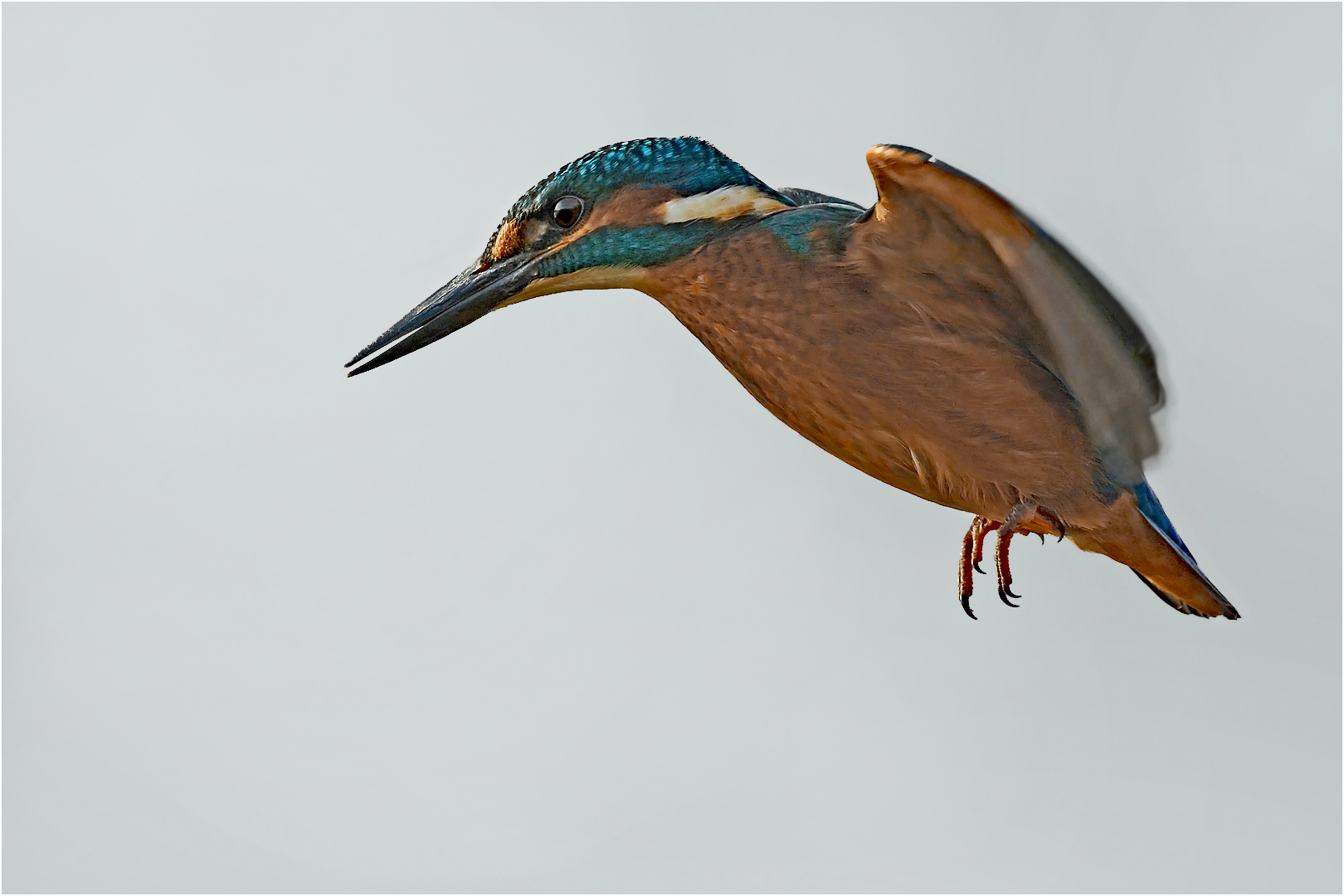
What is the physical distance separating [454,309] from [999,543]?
2.42 ft

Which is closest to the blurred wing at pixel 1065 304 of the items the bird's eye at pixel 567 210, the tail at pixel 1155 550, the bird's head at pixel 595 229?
the tail at pixel 1155 550

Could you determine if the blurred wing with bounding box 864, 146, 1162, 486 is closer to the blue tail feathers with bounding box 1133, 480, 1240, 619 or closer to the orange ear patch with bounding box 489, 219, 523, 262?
the blue tail feathers with bounding box 1133, 480, 1240, 619

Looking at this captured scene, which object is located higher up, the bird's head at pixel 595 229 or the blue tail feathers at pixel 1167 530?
the bird's head at pixel 595 229

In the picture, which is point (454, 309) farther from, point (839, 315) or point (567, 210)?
point (839, 315)

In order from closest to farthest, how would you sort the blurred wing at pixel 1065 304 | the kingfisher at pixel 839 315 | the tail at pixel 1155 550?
the blurred wing at pixel 1065 304, the kingfisher at pixel 839 315, the tail at pixel 1155 550

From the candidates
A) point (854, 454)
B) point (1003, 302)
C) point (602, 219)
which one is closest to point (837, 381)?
point (854, 454)

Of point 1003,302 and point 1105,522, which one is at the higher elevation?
point 1003,302

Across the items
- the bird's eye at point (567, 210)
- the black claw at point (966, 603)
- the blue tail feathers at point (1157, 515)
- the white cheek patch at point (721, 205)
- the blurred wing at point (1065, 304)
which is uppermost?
the white cheek patch at point (721, 205)

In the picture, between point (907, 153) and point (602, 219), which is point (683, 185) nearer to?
point (602, 219)

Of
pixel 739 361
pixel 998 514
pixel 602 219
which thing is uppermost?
pixel 602 219

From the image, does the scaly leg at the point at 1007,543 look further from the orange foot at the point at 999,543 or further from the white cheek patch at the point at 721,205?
the white cheek patch at the point at 721,205

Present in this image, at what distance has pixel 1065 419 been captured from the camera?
1.69 meters

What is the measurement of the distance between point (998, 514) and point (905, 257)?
359 millimetres

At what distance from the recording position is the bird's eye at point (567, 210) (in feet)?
5.32
